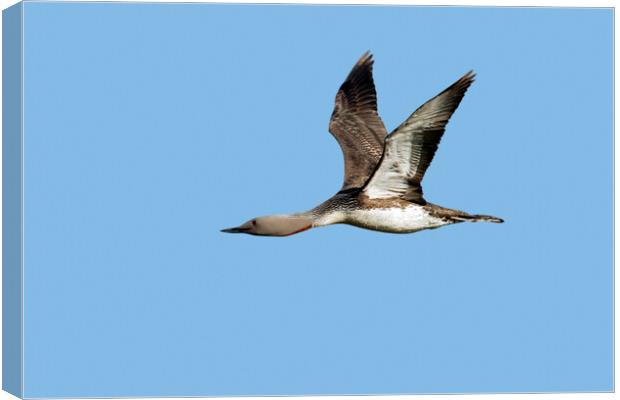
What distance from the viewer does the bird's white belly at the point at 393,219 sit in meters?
11.8

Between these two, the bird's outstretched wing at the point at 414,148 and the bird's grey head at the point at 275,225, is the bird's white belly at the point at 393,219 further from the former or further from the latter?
the bird's grey head at the point at 275,225

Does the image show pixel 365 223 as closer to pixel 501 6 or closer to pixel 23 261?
pixel 501 6

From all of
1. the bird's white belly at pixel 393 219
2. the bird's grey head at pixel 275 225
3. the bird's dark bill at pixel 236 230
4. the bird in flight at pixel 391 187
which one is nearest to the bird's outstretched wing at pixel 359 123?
the bird in flight at pixel 391 187

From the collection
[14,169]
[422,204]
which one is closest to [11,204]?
[14,169]

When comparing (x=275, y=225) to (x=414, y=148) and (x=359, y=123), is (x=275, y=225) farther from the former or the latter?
(x=359, y=123)

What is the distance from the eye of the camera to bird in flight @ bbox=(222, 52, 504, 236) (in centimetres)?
1097

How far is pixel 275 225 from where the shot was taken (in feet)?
37.4

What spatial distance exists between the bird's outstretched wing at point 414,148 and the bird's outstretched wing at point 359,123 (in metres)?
0.95

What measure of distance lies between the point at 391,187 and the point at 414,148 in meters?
0.55

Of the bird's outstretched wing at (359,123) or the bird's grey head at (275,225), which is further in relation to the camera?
the bird's outstretched wing at (359,123)

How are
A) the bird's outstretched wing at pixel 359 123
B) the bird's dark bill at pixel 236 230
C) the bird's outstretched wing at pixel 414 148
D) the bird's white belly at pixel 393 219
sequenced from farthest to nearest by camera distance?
1. the bird's outstretched wing at pixel 359 123
2. the bird's white belly at pixel 393 219
3. the bird's dark bill at pixel 236 230
4. the bird's outstretched wing at pixel 414 148

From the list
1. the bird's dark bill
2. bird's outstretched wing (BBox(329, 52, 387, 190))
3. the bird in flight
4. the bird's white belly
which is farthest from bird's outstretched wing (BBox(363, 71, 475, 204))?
the bird's dark bill

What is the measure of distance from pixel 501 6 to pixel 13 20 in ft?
12.8

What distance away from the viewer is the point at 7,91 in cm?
1120
